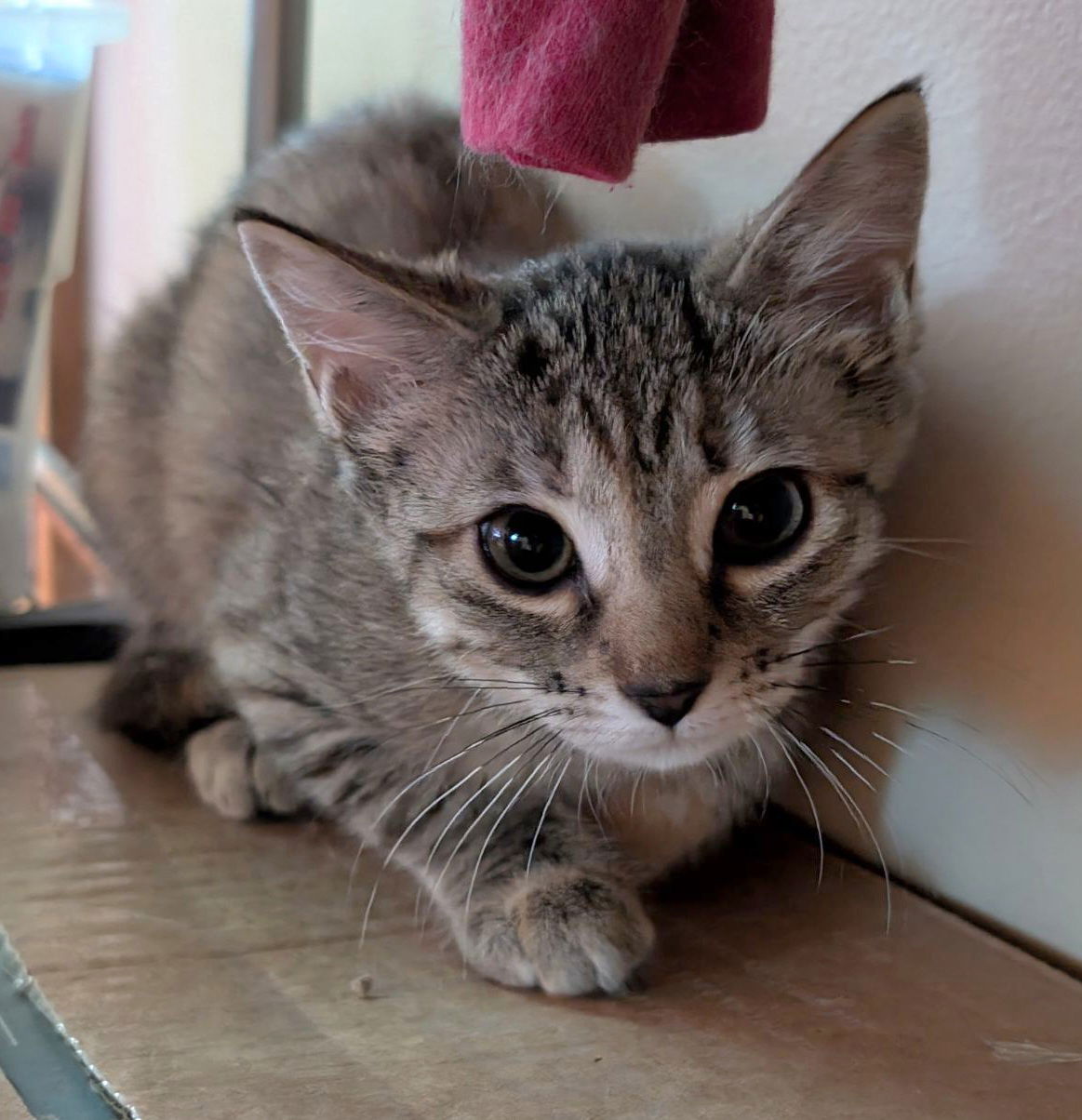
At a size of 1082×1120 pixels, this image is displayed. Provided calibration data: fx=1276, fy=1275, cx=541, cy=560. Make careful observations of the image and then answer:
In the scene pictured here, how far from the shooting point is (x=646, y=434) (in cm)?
91

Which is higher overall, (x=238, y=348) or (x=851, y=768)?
(x=238, y=348)

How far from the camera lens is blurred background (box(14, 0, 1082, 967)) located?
0.99m

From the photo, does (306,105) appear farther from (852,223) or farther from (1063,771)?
(1063,771)

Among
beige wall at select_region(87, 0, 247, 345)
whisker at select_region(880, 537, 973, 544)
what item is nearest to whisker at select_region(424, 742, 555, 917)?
whisker at select_region(880, 537, 973, 544)

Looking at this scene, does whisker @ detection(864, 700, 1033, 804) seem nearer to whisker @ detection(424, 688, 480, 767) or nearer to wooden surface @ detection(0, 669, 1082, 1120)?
wooden surface @ detection(0, 669, 1082, 1120)

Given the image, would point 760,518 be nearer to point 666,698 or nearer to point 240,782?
point 666,698

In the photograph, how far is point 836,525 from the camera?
974mm

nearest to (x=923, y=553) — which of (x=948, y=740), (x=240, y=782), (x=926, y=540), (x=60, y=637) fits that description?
(x=926, y=540)

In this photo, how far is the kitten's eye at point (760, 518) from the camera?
935 mm

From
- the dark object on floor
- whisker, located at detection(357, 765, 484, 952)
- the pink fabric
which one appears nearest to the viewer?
the pink fabric

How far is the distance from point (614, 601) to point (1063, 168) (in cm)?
48

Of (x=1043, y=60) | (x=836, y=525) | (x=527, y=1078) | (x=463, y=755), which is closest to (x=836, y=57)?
(x=1043, y=60)

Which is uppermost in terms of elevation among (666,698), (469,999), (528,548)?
(528,548)

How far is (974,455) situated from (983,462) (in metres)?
0.01
